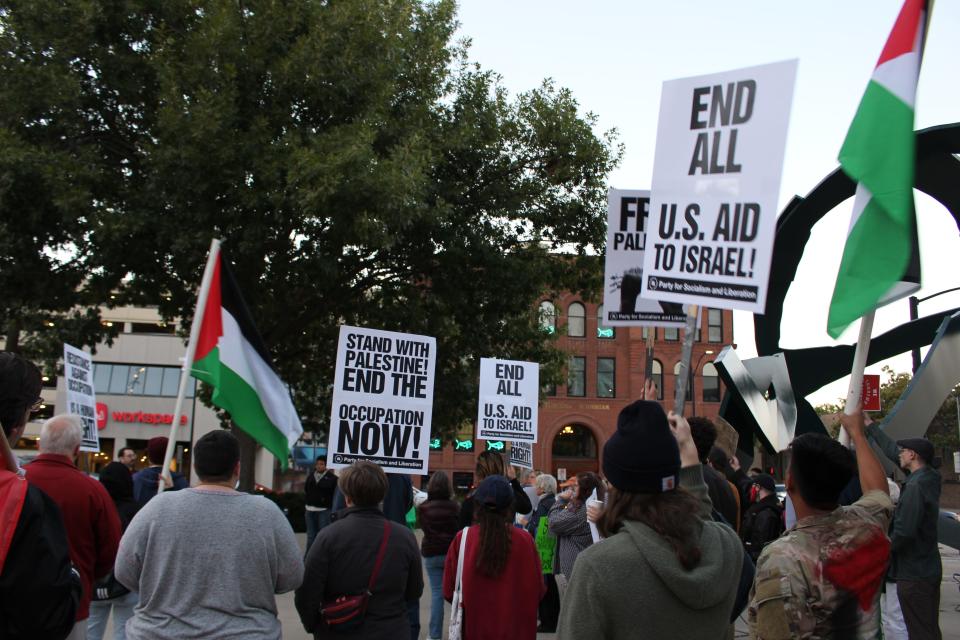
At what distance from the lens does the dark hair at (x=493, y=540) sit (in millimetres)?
5307

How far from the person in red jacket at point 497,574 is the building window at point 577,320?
47882mm

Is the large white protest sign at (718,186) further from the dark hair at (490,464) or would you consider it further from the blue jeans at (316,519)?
the blue jeans at (316,519)

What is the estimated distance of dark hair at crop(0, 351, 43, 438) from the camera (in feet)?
10.2

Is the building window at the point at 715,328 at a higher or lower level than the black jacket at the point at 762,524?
higher

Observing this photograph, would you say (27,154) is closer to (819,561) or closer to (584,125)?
(584,125)

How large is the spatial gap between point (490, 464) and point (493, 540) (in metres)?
2.95

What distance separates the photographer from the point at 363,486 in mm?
4973

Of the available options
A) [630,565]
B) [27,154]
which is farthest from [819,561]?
[27,154]

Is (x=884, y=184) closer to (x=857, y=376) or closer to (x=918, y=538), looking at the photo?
(x=857, y=376)

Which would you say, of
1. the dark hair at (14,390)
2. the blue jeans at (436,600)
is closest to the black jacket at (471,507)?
the blue jeans at (436,600)

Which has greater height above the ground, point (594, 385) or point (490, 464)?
point (594, 385)

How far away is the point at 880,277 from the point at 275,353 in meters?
17.2

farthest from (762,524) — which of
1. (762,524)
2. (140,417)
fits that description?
(140,417)

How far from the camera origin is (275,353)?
19906mm
